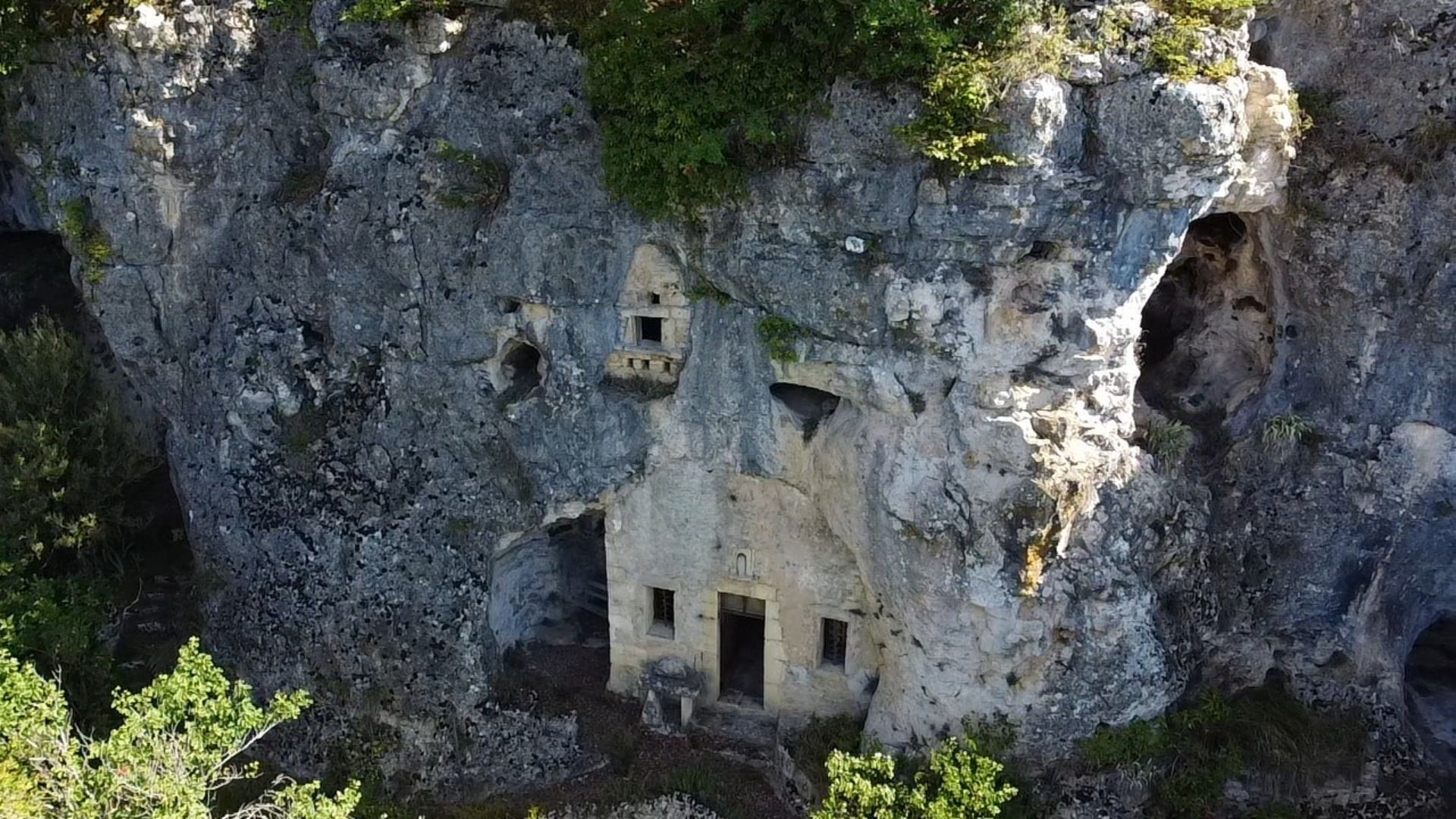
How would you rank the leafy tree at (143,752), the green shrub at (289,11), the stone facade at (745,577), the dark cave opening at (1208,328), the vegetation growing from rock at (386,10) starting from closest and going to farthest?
1. the leafy tree at (143,752)
2. the vegetation growing from rock at (386,10)
3. the green shrub at (289,11)
4. the dark cave opening at (1208,328)
5. the stone facade at (745,577)

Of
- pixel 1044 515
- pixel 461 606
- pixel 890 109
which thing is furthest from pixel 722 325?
pixel 461 606

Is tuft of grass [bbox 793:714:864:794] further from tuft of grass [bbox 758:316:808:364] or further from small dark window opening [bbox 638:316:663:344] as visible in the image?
small dark window opening [bbox 638:316:663:344]

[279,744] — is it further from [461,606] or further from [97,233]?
[97,233]

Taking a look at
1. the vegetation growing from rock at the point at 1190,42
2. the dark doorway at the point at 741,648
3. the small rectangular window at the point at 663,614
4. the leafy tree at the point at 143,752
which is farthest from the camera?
the small rectangular window at the point at 663,614

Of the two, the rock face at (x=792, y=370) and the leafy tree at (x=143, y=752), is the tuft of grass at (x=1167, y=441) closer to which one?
the rock face at (x=792, y=370)

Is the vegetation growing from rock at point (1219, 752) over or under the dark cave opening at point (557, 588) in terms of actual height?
under

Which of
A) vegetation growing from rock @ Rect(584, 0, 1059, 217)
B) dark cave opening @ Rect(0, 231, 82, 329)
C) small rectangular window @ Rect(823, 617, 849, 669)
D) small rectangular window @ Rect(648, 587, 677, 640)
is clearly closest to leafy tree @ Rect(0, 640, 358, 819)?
small rectangular window @ Rect(648, 587, 677, 640)

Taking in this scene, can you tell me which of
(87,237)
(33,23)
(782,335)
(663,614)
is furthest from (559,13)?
(663,614)

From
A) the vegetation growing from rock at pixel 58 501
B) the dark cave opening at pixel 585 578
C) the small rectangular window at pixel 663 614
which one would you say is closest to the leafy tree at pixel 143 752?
the vegetation growing from rock at pixel 58 501
